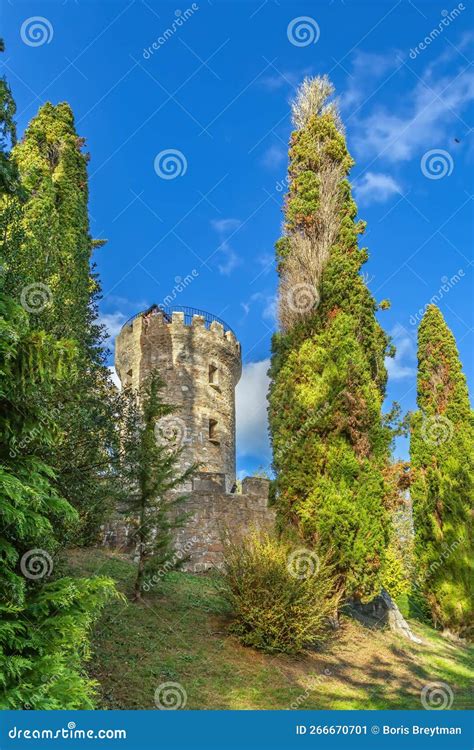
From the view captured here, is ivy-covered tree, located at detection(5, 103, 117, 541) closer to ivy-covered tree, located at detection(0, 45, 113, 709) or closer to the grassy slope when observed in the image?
ivy-covered tree, located at detection(0, 45, 113, 709)

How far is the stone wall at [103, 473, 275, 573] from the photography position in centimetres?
1346

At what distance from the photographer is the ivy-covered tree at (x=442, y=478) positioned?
14594mm

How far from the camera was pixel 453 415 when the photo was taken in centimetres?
1636

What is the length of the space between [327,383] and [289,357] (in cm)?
124

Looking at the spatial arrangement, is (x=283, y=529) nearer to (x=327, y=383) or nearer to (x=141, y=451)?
(x=327, y=383)

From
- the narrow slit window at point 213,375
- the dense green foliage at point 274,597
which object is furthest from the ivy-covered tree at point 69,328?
the narrow slit window at point 213,375

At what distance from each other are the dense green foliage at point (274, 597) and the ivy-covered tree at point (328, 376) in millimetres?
1153

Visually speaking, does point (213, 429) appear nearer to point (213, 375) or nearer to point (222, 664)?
point (213, 375)

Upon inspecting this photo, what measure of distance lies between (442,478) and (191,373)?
31.4 ft

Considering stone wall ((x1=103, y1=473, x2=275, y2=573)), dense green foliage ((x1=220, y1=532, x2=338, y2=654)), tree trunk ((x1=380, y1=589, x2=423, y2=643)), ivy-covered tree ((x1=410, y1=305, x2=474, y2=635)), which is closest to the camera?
dense green foliage ((x1=220, y1=532, x2=338, y2=654))

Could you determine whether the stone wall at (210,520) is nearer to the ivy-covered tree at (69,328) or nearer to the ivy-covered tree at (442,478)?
the ivy-covered tree at (69,328)

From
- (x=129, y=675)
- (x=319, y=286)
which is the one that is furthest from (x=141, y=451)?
(x=319, y=286)

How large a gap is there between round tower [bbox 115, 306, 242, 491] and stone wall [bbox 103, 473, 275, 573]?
5.41m

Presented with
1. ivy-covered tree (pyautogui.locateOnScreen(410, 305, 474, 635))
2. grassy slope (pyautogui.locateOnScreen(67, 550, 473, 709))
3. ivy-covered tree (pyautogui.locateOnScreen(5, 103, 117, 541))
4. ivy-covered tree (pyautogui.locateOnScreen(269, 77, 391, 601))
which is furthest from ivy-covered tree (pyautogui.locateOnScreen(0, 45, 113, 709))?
ivy-covered tree (pyautogui.locateOnScreen(410, 305, 474, 635))
